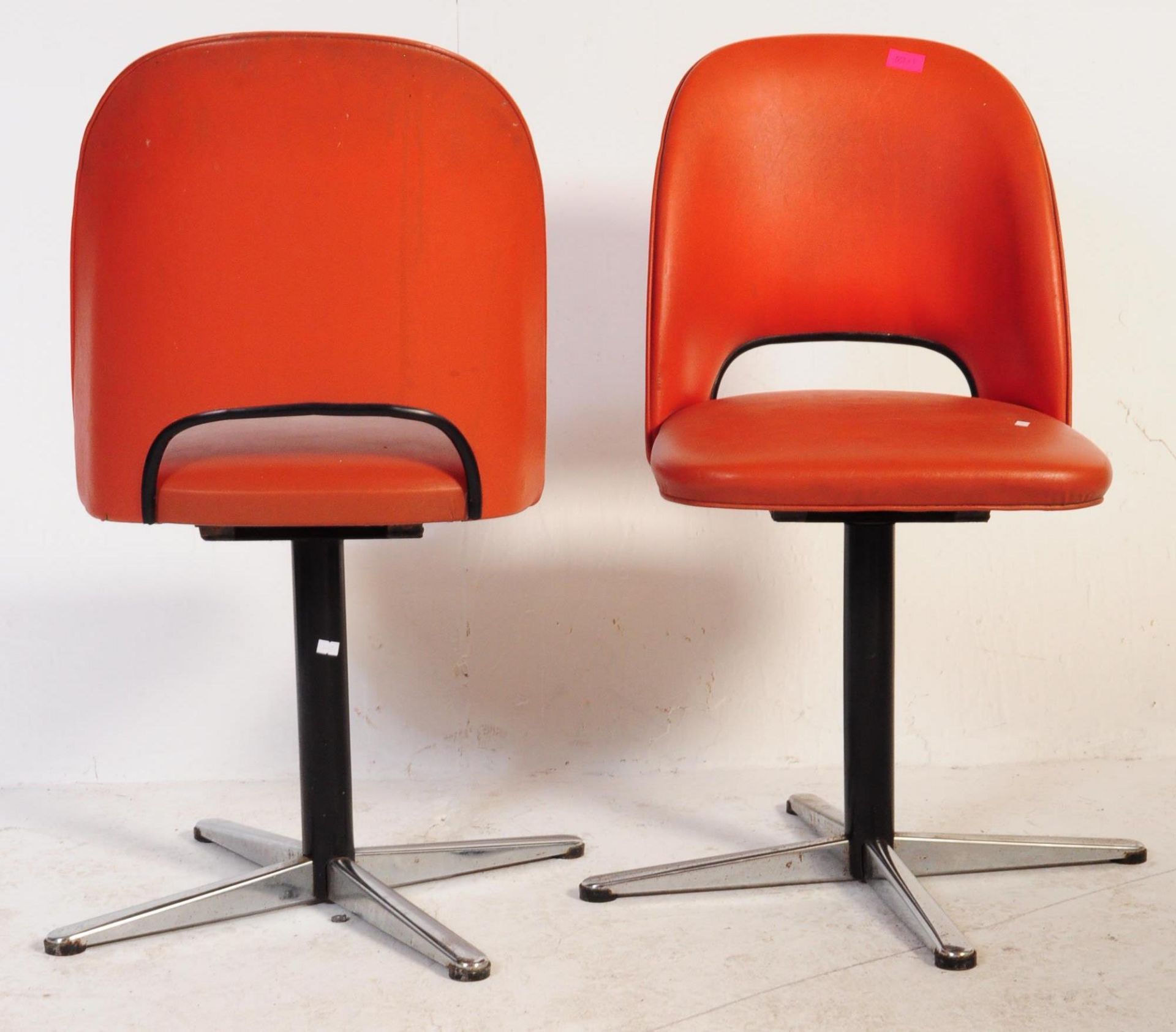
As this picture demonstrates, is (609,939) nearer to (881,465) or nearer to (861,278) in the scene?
(881,465)

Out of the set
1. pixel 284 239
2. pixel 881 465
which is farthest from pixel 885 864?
pixel 284 239

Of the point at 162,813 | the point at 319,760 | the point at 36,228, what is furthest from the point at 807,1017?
the point at 36,228

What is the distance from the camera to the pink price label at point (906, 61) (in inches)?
65.5

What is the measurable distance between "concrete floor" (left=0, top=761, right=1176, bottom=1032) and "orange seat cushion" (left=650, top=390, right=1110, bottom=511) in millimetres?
474

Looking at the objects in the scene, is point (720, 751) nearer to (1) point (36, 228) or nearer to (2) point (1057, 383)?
(2) point (1057, 383)

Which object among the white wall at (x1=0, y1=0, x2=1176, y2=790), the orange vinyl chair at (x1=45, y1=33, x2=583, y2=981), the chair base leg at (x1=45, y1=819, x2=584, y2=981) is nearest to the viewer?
the orange vinyl chair at (x1=45, y1=33, x2=583, y2=981)

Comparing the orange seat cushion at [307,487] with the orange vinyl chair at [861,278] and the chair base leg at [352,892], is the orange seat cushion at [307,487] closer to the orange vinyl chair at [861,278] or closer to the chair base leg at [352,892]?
the orange vinyl chair at [861,278]

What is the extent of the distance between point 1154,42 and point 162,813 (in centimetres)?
195

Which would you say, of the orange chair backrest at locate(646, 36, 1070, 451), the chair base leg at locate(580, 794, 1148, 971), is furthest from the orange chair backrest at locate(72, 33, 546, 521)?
the chair base leg at locate(580, 794, 1148, 971)

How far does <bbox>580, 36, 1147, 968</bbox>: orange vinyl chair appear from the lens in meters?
1.51

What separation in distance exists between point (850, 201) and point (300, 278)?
0.78 m

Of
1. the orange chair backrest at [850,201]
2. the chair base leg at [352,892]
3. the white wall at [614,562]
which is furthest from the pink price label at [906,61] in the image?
the chair base leg at [352,892]

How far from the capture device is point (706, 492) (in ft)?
4.17

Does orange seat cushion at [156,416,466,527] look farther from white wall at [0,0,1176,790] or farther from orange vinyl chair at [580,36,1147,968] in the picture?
white wall at [0,0,1176,790]
